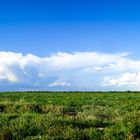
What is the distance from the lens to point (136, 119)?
901 inches

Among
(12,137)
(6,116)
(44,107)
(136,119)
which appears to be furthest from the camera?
(44,107)

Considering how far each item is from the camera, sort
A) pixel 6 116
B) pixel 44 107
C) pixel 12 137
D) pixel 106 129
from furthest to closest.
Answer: pixel 44 107 < pixel 6 116 < pixel 106 129 < pixel 12 137

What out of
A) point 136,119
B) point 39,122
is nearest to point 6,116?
point 39,122

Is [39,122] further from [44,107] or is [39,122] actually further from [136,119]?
[44,107]

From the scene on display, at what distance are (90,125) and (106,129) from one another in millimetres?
2115

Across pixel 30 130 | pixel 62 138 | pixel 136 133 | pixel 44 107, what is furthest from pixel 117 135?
pixel 44 107

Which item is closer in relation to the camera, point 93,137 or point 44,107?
point 93,137

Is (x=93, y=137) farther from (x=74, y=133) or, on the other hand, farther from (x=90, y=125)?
(x=90, y=125)

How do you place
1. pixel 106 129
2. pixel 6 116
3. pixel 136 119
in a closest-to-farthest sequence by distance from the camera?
pixel 106 129
pixel 136 119
pixel 6 116

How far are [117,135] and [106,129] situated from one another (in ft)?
3.08

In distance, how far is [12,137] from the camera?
20.0m

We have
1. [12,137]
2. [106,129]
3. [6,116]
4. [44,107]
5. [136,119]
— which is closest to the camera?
[12,137]

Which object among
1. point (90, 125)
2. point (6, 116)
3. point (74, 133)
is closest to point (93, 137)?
point (74, 133)

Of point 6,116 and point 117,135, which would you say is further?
point 6,116
